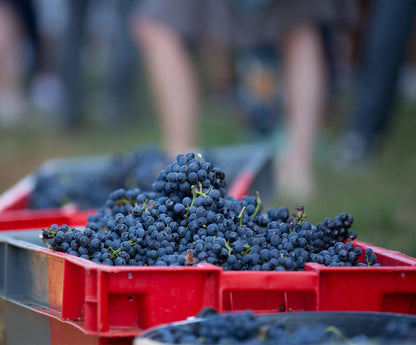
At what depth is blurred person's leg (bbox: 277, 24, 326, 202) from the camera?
3.19 meters

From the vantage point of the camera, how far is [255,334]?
3.34ft

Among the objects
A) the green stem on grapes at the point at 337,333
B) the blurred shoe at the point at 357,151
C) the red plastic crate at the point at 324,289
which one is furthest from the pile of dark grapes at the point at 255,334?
the blurred shoe at the point at 357,151

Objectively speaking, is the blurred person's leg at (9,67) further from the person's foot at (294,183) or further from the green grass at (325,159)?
the person's foot at (294,183)

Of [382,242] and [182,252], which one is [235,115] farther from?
[182,252]

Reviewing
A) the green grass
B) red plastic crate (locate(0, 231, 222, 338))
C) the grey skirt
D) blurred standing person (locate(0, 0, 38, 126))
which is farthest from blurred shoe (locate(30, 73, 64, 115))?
red plastic crate (locate(0, 231, 222, 338))

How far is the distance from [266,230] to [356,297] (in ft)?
0.88

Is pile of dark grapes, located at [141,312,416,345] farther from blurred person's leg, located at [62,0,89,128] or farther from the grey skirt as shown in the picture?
blurred person's leg, located at [62,0,89,128]

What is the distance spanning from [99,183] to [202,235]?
1189 millimetres

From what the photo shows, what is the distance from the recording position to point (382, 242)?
2.34m

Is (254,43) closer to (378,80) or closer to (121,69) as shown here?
(378,80)

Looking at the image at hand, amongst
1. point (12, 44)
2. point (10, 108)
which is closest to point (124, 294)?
point (12, 44)

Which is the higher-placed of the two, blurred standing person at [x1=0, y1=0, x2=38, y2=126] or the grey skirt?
blurred standing person at [x1=0, y1=0, x2=38, y2=126]

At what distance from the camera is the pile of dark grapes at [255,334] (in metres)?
0.98

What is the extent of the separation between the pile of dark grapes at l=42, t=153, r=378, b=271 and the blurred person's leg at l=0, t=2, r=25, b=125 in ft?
13.8
